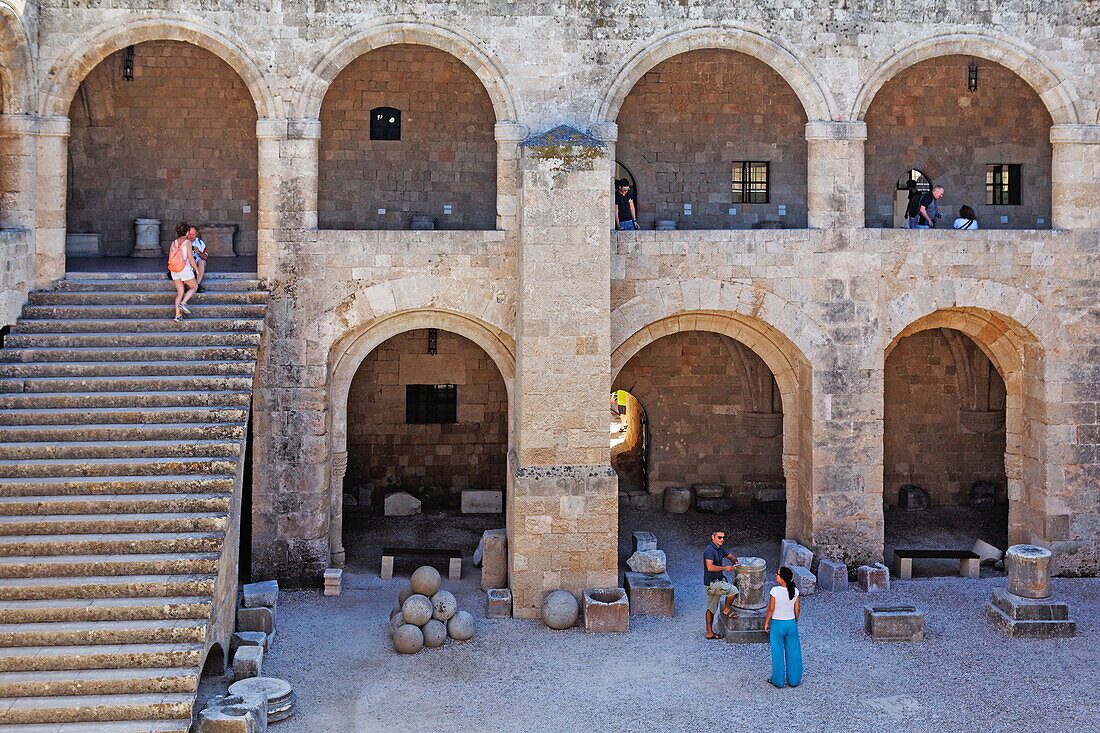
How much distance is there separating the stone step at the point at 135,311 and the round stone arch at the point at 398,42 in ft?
9.00

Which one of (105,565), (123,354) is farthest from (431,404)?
(105,565)

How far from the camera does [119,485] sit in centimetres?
1242

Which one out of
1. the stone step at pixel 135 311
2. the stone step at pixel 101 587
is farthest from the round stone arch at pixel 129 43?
the stone step at pixel 101 587

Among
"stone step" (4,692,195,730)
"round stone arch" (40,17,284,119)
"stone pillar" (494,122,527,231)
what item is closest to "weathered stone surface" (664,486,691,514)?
"stone pillar" (494,122,527,231)

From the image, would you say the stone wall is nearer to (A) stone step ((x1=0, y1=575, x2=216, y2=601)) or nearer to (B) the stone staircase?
(B) the stone staircase

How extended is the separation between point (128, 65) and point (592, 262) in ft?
28.8

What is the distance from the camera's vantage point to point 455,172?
1884 cm

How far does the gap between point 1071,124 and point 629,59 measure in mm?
6359

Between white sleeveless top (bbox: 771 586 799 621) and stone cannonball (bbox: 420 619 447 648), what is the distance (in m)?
3.93

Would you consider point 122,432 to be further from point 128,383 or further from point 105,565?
point 105,565

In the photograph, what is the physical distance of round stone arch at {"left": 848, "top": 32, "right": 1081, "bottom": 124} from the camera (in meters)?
15.8

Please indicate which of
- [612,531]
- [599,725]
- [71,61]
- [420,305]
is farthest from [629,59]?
[599,725]

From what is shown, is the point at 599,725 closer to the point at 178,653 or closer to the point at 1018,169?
the point at 178,653

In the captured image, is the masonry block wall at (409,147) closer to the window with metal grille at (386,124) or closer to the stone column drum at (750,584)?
the window with metal grille at (386,124)
